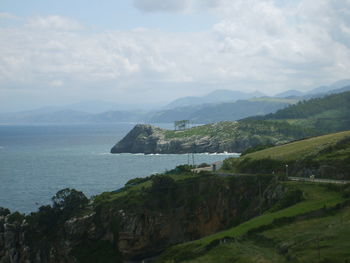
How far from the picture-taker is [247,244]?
37.8 m

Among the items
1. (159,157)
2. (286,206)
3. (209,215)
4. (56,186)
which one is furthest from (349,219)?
(159,157)

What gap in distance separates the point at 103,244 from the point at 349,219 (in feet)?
113

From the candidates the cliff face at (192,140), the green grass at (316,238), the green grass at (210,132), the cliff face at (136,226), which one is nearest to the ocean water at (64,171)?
the cliff face at (192,140)

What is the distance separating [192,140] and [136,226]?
12471cm

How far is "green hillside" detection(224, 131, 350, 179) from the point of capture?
6100 centimetres

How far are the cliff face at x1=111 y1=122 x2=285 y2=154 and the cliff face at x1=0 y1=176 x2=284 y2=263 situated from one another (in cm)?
11350

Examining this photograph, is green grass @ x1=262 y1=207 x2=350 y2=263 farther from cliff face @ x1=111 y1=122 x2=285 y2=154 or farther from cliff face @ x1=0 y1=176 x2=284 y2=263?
cliff face @ x1=111 y1=122 x2=285 y2=154

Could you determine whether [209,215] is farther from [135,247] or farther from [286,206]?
[286,206]

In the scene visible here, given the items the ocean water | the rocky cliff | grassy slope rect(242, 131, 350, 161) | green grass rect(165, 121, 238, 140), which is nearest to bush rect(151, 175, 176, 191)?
grassy slope rect(242, 131, 350, 161)

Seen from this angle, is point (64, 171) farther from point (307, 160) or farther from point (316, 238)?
point (316, 238)

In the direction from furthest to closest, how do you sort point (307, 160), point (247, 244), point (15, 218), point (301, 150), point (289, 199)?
point (301, 150)
point (15, 218)
point (307, 160)
point (289, 199)
point (247, 244)

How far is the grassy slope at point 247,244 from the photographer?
35.1 metres

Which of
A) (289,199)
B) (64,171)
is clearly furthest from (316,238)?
(64,171)

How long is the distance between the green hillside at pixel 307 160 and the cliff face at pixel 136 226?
21.4 ft
